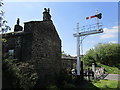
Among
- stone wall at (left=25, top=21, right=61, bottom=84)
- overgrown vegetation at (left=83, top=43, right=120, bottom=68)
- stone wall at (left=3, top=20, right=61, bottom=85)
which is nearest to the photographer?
stone wall at (left=3, top=20, right=61, bottom=85)

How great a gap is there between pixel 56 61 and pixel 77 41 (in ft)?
12.4

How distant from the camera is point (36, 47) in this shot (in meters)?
9.89

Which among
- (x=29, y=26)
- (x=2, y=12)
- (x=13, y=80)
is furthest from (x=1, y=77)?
(x=29, y=26)

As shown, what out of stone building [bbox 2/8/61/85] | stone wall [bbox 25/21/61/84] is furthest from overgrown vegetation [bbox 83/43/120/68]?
stone building [bbox 2/8/61/85]

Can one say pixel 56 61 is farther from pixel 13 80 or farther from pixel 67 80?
pixel 13 80

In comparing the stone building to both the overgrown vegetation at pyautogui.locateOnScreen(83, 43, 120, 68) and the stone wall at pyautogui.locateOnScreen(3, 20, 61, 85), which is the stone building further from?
the overgrown vegetation at pyautogui.locateOnScreen(83, 43, 120, 68)

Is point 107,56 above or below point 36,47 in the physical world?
below

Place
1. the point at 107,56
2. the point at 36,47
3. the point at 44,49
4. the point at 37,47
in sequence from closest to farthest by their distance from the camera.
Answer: the point at 36,47 < the point at 37,47 < the point at 44,49 < the point at 107,56

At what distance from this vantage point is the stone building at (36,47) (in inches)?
374

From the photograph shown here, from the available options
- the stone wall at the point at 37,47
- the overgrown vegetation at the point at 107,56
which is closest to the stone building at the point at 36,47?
the stone wall at the point at 37,47

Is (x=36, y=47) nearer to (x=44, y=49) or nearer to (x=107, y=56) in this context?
(x=44, y=49)

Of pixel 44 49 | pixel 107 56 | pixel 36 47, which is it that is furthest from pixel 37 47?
pixel 107 56

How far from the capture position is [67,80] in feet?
39.9

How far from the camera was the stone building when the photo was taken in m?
9.51
